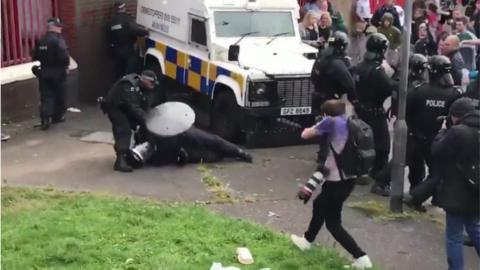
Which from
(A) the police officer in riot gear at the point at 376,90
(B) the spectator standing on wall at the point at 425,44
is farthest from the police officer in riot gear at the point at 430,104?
(B) the spectator standing on wall at the point at 425,44

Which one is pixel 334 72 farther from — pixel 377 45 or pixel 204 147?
pixel 204 147

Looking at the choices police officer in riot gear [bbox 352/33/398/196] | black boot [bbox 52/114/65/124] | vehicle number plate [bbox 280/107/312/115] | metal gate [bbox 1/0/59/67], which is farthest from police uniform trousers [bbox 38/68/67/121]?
police officer in riot gear [bbox 352/33/398/196]

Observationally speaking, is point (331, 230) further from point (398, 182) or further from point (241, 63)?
point (241, 63)

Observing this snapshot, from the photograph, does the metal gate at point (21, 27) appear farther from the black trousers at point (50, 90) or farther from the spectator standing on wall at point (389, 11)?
the spectator standing on wall at point (389, 11)

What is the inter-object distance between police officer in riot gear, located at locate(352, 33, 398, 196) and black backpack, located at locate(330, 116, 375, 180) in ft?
8.02

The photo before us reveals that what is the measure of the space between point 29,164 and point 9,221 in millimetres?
2517

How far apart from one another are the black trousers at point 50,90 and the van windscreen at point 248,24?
7.93ft

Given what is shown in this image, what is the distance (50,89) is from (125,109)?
8.31ft

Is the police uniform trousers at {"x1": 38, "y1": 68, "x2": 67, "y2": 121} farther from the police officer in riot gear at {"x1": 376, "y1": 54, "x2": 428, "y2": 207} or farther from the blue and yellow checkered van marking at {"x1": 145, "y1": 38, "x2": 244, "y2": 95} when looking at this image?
the police officer in riot gear at {"x1": 376, "y1": 54, "x2": 428, "y2": 207}

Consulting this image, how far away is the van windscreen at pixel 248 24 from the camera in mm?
12188

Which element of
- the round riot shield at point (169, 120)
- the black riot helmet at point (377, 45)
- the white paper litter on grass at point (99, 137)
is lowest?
the white paper litter on grass at point (99, 137)

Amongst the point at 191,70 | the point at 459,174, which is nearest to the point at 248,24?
the point at 191,70

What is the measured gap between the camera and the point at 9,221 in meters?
7.83

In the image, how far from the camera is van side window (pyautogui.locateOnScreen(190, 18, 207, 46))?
1227 cm
